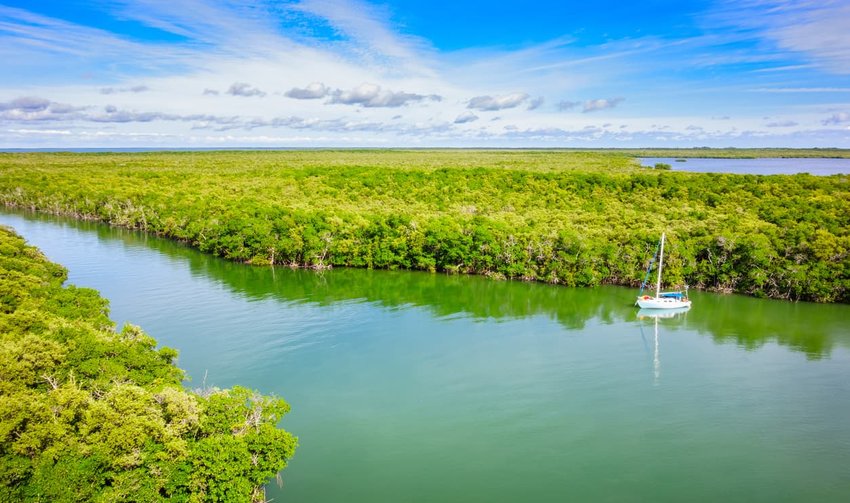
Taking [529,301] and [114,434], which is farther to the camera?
[529,301]

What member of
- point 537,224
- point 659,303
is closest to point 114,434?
point 659,303

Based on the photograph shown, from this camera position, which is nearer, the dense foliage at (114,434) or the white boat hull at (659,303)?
the dense foliage at (114,434)

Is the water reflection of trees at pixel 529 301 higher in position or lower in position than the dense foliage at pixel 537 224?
A: lower

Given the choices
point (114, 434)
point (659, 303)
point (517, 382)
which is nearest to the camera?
point (114, 434)

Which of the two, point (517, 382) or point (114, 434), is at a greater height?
point (114, 434)

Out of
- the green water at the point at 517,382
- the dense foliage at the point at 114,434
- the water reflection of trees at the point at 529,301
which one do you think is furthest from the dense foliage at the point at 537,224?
the dense foliage at the point at 114,434

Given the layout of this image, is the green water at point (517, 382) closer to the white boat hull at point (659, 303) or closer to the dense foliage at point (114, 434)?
the white boat hull at point (659, 303)

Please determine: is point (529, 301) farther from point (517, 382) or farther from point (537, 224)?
point (517, 382)
